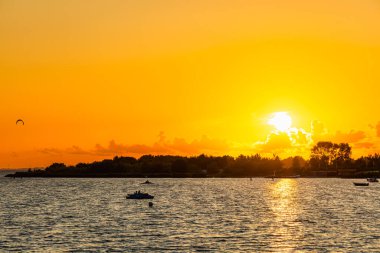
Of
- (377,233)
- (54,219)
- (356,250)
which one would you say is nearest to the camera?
(356,250)

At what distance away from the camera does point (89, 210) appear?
14838 centimetres

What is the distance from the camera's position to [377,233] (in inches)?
3866

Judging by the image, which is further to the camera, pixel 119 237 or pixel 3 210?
pixel 3 210

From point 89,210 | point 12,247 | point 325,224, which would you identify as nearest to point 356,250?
point 325,224

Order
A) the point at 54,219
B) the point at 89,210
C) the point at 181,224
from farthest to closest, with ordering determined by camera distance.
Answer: the point at 89,210 → the point at 54,219 → the point at 181,224

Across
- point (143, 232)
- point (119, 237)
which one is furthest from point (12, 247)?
point (143, 232)

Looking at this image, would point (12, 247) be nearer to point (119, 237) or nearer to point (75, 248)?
point (75, 248)

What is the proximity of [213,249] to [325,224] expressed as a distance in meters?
39.6

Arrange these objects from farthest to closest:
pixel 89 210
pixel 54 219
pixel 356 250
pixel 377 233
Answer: pixel 89 210
pixel 54 219
pixel 377 233
pixel 356 250

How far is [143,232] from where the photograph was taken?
100m

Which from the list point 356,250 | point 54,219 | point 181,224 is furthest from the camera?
point 54,219

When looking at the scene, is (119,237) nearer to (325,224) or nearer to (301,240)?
(301,240)

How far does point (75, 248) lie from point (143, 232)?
63.4ft

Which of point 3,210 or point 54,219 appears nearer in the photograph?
point 54,219
